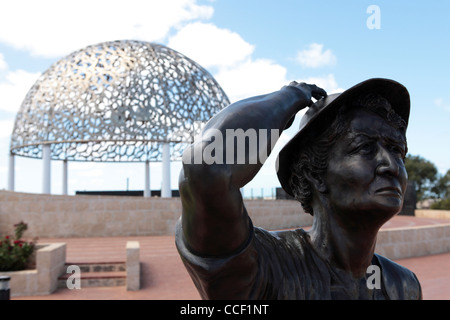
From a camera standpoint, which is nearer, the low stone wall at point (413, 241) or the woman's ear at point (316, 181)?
the woman's ear at point (316, 181)

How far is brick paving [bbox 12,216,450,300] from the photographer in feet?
23.2

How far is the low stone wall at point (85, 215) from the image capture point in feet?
46.2

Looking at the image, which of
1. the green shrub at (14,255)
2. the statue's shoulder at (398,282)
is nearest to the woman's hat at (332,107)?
the statue's shoulder at (398,282)

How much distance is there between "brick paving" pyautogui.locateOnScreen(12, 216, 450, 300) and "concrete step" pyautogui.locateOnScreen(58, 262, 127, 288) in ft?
0.66

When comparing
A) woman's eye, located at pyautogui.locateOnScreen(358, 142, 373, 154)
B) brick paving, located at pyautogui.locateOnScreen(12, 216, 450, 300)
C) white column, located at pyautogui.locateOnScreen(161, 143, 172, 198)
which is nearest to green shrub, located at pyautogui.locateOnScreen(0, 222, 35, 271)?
brick paving, located at pyautogui.locateOnScreen(12, 216, 450, 300)

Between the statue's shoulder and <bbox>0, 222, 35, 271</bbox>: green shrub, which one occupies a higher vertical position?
the statue's shoulder

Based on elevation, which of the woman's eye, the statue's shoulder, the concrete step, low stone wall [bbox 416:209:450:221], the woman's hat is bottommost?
low stone wall [bbox 416:209:450:221]

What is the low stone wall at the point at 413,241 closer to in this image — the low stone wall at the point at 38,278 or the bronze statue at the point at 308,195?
the low stone wall at the point at 38,278

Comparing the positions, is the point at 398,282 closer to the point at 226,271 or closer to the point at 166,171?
the point at 226,271

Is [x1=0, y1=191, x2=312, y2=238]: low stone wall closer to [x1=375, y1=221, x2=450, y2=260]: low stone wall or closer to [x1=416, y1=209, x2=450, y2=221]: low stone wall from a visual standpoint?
[x1=375, y1=221, x2=450, y2=260]: low stone wall

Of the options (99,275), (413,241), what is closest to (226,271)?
(99,275)

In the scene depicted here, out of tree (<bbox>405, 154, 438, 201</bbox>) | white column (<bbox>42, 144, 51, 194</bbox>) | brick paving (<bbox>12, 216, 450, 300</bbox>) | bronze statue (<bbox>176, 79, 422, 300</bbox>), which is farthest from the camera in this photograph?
tree (<bbox>405, 154, 438, 201</bbox>)

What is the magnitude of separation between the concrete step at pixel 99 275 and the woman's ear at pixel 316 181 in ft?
24.0
